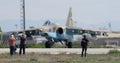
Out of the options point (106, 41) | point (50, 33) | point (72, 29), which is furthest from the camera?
point (106, 41)

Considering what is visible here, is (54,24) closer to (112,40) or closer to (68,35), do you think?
(68,35)

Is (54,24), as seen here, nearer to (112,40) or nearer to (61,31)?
(61,31)

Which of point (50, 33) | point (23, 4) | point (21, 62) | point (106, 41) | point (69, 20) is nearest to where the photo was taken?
point (21, 62)

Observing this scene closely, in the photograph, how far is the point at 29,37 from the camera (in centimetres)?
6488

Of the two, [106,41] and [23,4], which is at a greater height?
[23,4]

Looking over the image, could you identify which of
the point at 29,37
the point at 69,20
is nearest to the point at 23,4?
the point at 69,20

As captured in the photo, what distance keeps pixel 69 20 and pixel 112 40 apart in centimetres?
3410

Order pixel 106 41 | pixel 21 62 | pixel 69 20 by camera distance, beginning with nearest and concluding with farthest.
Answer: pixel 21 62, pixel 69 20, pixel 106 41

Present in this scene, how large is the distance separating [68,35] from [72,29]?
1.41m

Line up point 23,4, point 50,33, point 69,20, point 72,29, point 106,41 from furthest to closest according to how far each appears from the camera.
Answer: point 106,41, point 23,4, point 69,20, point 72,29, point 50,33

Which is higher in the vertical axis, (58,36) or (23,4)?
(23,4)

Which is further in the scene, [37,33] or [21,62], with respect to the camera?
[37,33]

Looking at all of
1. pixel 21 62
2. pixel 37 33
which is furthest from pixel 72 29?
pixel 21 62

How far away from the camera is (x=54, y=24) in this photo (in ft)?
200
